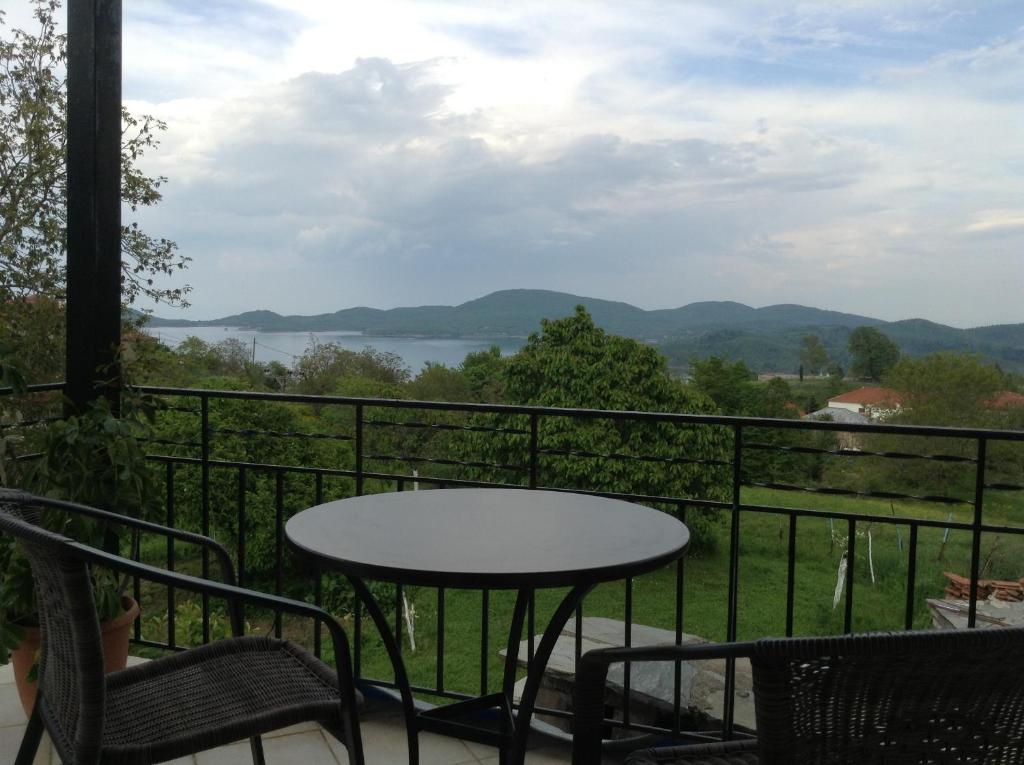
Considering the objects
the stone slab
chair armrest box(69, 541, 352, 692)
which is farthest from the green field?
chair armrest box(69, 541, 352, 692)

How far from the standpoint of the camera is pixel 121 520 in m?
1.72

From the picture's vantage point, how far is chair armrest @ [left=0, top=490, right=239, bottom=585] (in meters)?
1.53

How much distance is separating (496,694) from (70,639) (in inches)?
36.2

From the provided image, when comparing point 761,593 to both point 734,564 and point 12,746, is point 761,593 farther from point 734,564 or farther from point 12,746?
point 12,746

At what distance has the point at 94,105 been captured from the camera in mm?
→ 2596

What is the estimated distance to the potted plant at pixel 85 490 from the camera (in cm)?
235

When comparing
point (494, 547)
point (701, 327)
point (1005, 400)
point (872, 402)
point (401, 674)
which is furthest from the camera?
point (872, 402)

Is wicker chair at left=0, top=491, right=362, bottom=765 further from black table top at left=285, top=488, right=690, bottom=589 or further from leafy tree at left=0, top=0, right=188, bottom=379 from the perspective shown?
leafy tree at left=0, top=0, right=188, bottom=379

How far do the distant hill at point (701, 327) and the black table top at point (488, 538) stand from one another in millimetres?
17077

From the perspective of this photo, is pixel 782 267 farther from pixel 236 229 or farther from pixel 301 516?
pixel 301 516

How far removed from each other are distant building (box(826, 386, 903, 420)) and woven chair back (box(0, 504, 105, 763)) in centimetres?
2198

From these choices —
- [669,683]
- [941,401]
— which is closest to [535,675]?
[669,683]

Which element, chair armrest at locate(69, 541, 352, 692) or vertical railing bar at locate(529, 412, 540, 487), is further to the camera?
vertical railing bar at locate(529, 412, 540, 487)

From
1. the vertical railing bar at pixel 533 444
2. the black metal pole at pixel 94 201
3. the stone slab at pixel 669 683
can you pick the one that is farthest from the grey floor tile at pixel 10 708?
the stone slab at pixel 669 683
